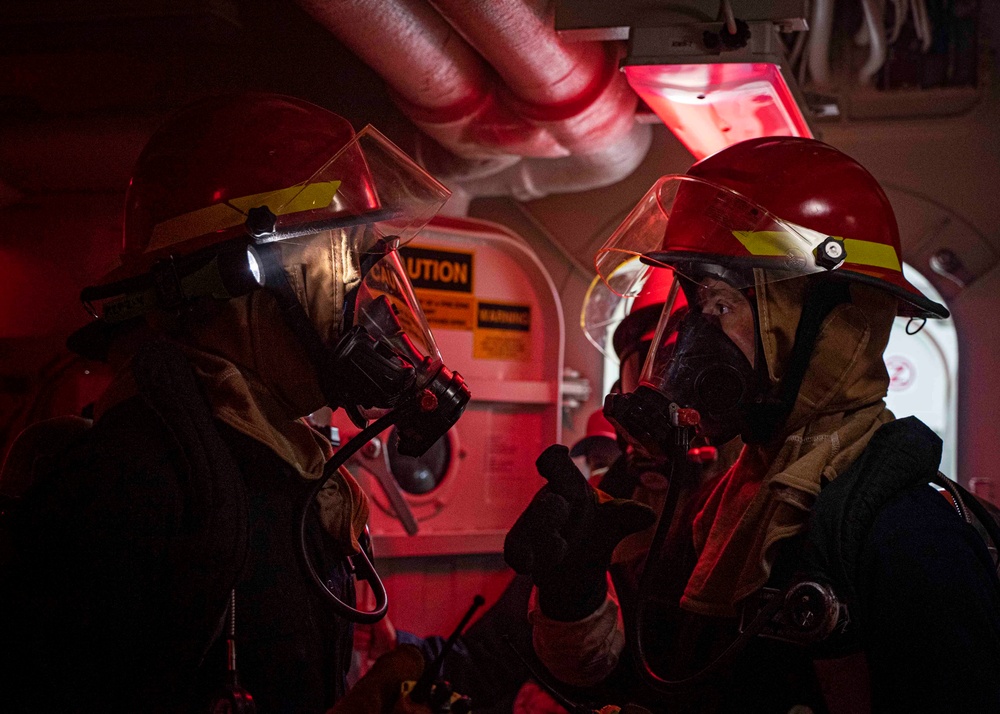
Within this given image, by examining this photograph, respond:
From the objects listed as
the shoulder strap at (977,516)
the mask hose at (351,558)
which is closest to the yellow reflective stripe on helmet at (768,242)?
the shoulder strap at (977,516)

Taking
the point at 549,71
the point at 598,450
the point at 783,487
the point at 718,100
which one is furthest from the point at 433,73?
the point at 598,450

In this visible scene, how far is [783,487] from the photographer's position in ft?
5.49

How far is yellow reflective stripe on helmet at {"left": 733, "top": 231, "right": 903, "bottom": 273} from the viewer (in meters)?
1.77

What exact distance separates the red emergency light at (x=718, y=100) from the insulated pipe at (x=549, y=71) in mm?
215

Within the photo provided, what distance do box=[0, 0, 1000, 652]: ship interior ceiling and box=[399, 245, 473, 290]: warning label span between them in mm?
46

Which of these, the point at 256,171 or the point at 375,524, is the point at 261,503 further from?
the point at 375,524

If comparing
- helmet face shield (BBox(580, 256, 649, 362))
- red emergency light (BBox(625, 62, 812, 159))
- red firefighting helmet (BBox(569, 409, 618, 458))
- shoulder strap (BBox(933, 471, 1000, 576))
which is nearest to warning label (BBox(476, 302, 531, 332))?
red firefighting helmet (BBox(569, 409, 618, 458))

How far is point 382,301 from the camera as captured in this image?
1700mm

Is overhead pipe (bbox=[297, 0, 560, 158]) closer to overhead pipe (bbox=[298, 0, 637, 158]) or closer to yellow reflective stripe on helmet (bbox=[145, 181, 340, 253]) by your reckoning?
overhead pipe (bbox=[298, 0, 637, 158])

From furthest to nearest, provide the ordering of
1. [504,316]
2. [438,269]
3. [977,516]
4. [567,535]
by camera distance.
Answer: [504,316], [438,269], [567,535], [977,516]

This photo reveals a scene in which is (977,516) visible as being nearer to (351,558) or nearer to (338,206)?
(351,558)

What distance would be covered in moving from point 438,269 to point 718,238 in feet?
5.67

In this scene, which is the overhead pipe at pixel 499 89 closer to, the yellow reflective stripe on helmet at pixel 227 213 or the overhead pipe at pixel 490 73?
the overhead pipe at pixel 490 73

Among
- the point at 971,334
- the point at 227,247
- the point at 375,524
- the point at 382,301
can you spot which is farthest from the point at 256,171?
the point at 971,334
